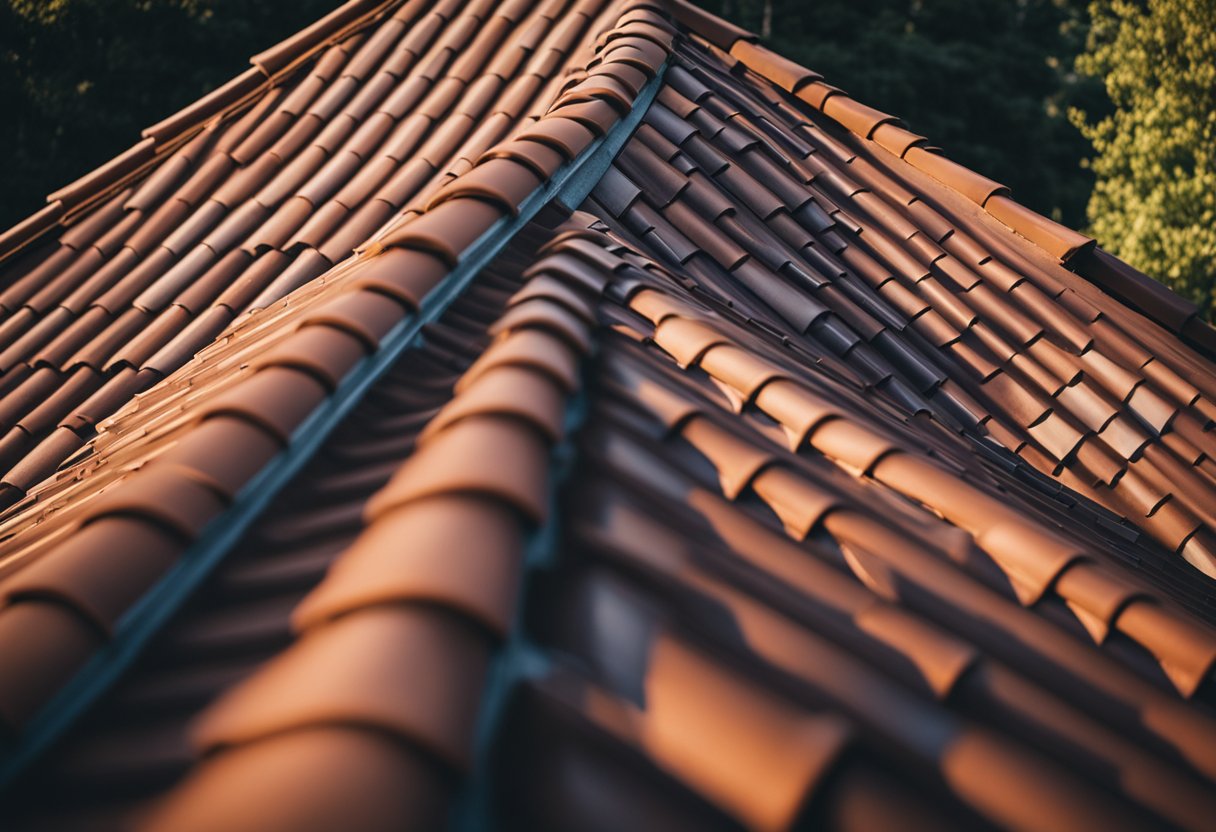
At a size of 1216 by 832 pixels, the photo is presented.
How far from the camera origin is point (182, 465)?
63.1 inches

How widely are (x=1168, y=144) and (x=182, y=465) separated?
59.8ft

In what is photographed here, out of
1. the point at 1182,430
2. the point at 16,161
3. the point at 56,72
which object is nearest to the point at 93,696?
the point at 1182,430

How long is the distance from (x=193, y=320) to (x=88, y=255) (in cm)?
145

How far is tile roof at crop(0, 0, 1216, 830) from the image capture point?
1.10 m

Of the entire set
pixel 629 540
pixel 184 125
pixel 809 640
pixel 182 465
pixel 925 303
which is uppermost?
pixel 184 125

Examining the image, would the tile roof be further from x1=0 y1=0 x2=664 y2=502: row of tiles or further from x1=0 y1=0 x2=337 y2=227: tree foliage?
x1=0 y1=0 x2=337 y2=227: tree foliage

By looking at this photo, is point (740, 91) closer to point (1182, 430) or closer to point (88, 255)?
point (1182, 430)

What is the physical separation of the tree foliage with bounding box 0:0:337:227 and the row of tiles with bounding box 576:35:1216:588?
18207 millimetres

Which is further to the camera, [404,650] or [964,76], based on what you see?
[964,76]

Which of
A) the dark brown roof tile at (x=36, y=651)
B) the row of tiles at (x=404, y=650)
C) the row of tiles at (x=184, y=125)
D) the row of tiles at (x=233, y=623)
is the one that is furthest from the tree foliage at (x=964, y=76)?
the dark brown roof tile at (x=36, y=651)

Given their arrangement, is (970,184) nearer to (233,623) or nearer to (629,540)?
(629,540)

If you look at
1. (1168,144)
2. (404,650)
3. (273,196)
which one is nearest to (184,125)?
(273,196)

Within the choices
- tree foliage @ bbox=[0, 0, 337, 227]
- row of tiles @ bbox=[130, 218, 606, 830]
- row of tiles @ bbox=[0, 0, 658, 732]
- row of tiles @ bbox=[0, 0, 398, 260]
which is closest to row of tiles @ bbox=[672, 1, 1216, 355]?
row of tiles @ bbox=[0, 0, 658, 732]

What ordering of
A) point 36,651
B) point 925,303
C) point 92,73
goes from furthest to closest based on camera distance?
point 92,73
point 925,303
point 36,651
